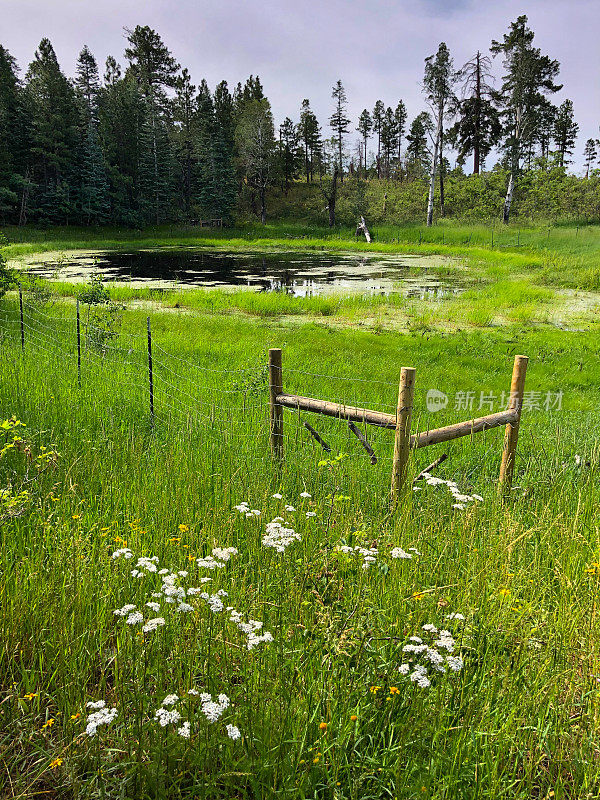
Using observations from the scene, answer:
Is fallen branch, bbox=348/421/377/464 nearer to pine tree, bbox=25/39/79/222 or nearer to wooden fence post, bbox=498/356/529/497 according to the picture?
wooden fence post, bbox=498/356/529/497

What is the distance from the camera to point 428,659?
6.91ft

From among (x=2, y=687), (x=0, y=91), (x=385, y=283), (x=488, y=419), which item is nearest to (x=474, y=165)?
(x=385, y=283)

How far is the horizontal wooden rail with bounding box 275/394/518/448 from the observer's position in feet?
14.3

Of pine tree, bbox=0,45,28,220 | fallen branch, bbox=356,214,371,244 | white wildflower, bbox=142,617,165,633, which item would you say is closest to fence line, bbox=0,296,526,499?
white wildflower, bbox=142,617,165,633

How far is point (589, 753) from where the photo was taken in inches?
79.4

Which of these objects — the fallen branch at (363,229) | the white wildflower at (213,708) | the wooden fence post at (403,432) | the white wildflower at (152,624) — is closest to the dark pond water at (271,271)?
the fallen branch at (363,229)

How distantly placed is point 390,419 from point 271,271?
73.1ft

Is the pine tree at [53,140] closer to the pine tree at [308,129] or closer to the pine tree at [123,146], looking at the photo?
the pine tree at [123,146]

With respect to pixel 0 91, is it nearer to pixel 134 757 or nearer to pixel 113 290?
pixel 113 290

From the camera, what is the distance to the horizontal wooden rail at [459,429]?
4324 mm

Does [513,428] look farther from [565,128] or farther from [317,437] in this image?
[565,128]

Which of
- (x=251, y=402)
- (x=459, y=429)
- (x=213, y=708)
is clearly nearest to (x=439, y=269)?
(x=251, y=402)

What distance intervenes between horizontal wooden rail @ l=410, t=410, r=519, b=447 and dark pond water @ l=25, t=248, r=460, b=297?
13765 mm

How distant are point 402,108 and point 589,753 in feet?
289
